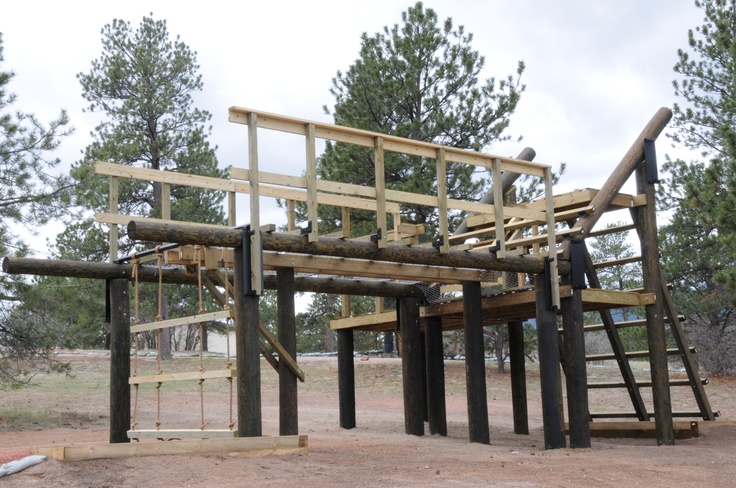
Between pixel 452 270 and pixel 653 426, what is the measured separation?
13.9 ft

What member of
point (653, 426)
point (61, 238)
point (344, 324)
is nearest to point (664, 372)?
point (653, 426)

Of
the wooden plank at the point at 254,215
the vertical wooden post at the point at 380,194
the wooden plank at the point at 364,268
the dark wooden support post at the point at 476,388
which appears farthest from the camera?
the dark wooden support post at the point at 476,388

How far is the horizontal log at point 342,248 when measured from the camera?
9516 mm

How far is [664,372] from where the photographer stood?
44.9 feet

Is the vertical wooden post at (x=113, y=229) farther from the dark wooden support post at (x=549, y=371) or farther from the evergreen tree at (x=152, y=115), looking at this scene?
the evergreen tree at (x=152, y=115)

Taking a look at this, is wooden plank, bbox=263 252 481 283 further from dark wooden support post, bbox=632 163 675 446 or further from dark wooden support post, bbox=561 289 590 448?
dark wooden support post, bbox=632 163 675 446

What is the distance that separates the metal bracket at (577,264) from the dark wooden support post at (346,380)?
16.4ft

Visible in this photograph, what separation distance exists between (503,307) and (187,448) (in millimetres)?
6906

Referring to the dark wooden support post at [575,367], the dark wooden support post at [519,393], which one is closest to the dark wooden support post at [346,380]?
the dark wooden support post at [519,393]

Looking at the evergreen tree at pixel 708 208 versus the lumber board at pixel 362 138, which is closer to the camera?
the lumber board at pixel 362 138

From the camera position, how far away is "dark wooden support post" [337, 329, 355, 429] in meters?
16.2

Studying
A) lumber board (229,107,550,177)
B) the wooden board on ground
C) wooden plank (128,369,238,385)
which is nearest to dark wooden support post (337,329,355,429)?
the wooden board on ground

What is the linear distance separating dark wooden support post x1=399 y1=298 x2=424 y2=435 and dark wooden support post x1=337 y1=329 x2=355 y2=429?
1.55 metres

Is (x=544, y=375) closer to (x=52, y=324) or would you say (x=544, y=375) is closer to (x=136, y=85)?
(x=52, y=324)
